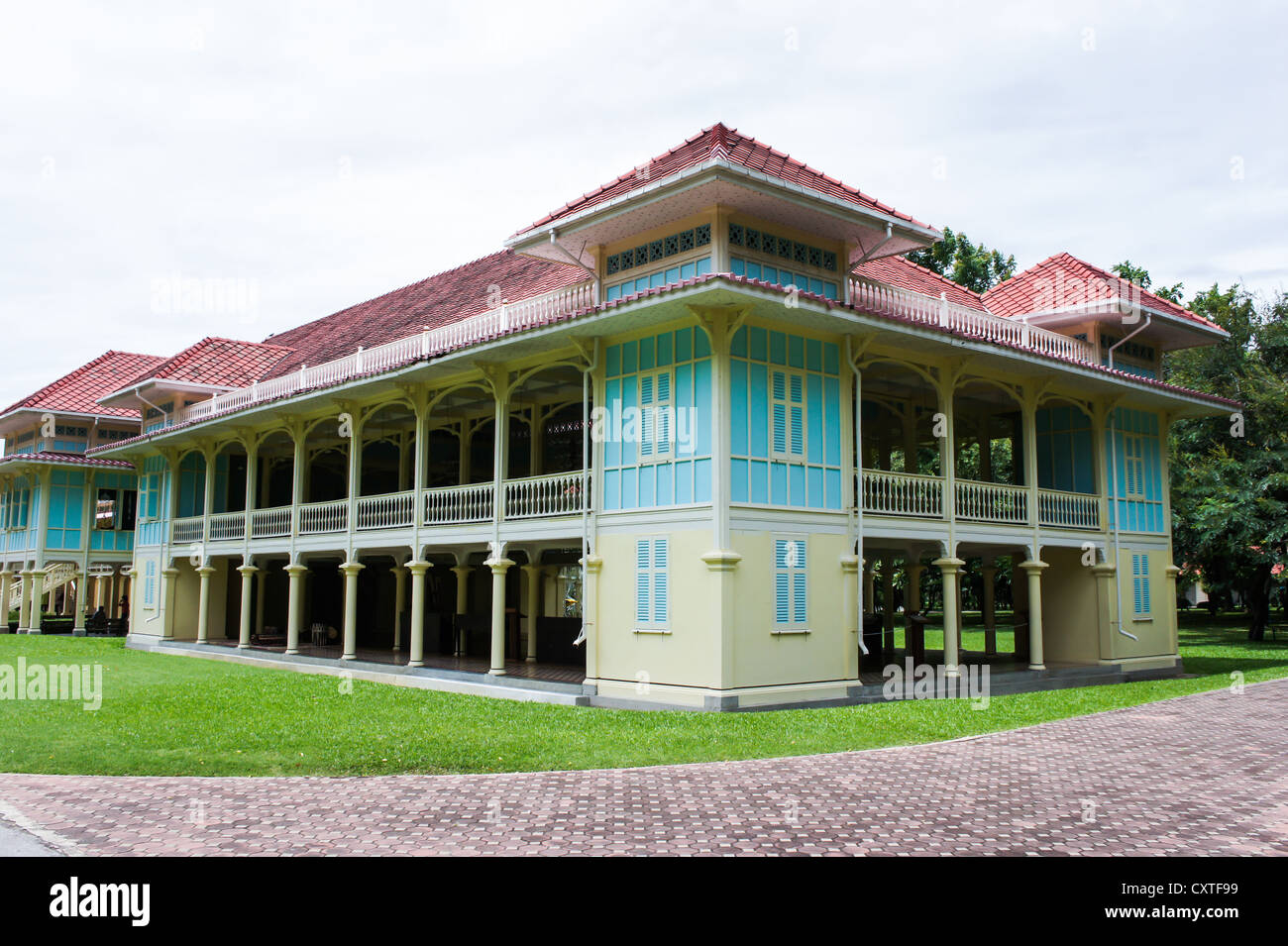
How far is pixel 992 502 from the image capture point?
→ 19.2 m

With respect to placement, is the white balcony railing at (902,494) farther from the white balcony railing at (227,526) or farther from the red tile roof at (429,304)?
the white balcony railing at (227,526)

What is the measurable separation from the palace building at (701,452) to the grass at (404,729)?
4.62ft

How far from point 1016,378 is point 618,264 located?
8.16 meters

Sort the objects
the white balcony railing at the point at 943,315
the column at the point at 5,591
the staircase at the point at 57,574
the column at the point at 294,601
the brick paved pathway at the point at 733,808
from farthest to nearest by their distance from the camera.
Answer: the column at the point at 5,591, the staircase at the point at 57,574, the column at the point at 294,601, the white balcony railing at the point at 943,315, the brick paved pathway at the point at 733,808

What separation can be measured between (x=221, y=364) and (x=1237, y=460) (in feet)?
101

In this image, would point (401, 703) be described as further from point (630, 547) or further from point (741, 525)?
point (741, 525)

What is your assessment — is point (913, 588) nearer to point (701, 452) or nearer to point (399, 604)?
point (701, 452)

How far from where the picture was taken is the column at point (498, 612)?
1833cm

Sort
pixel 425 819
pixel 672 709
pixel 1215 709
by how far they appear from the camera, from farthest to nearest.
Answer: pixel 1215 709 < pixel 672 709 < pixel 425 819

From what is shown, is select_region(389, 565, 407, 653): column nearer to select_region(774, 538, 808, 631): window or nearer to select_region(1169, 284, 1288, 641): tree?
select_region(774, 538, 808, 631): window

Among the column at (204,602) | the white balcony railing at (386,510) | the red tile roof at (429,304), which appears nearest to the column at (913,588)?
the red tile roof at (429,304)

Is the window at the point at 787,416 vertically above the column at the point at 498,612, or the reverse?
the window at the point at 787,416

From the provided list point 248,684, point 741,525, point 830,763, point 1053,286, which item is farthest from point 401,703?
point 1053,286

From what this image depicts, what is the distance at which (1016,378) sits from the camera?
1988 cm
